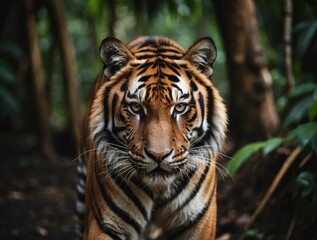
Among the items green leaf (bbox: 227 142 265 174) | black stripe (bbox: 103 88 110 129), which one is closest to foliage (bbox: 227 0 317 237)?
green leaf (bbox: 227 142 265 174)

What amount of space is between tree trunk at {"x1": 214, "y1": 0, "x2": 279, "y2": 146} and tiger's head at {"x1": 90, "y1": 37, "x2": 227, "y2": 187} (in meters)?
2.52

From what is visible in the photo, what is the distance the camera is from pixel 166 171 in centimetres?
313

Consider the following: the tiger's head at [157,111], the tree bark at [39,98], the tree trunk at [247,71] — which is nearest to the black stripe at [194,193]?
the tiger's head at [157,111]

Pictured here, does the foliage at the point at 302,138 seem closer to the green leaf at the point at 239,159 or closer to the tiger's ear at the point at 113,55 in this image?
the green leaf at the point at 239,159

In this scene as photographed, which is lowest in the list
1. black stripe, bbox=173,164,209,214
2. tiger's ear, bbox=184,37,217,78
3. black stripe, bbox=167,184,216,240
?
black stripe, bbox=167,184,216,240

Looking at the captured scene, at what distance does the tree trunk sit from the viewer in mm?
5910

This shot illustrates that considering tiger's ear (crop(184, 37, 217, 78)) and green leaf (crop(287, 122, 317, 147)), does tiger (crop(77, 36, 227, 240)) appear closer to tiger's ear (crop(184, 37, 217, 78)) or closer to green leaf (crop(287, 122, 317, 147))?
tiger's ear (crop(184, 37, 217, 78))

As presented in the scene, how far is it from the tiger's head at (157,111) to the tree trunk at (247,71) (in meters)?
2.52

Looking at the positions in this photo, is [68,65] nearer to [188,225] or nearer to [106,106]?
[106,106]

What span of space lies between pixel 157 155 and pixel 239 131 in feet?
10.6

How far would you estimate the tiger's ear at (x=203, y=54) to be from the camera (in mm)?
3357

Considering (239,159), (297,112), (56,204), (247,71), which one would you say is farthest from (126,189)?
(56,204)

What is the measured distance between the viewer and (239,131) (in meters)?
6.14

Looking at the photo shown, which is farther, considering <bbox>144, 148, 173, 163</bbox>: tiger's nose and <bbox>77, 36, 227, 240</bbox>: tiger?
<bbox>77, 36, 227, 240</bbox>: tiger
